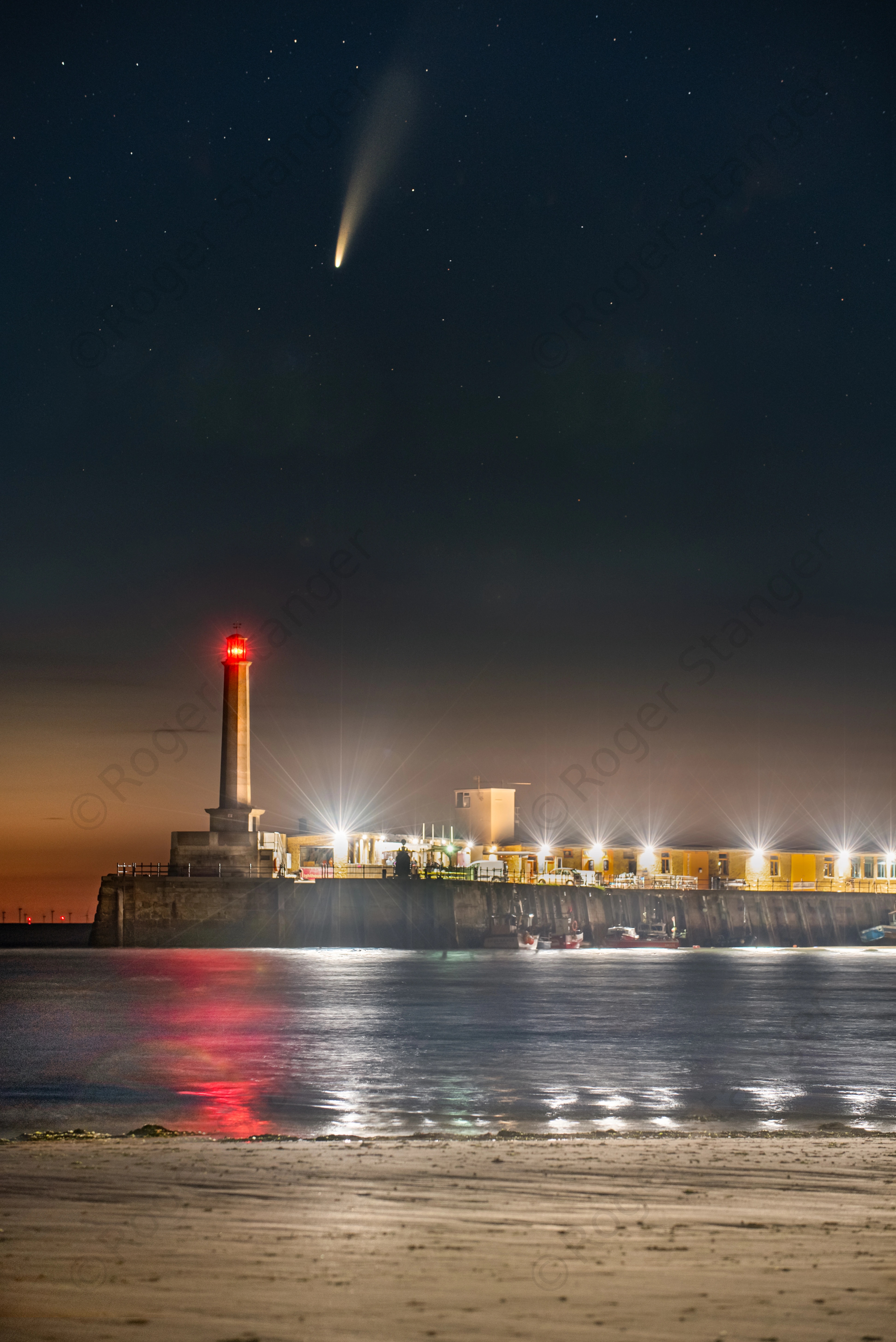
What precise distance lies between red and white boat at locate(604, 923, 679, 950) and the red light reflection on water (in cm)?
4837

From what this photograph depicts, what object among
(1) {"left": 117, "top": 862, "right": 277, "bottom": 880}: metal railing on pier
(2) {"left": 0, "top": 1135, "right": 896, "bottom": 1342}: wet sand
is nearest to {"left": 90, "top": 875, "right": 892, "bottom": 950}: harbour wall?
(1) {"left": 117, "top": 862, "right": 277, "bottom": 880}: metal railing on pier

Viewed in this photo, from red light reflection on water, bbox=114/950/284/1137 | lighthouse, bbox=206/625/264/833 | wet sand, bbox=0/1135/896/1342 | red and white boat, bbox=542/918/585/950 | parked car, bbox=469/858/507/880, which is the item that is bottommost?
red and white boat, bbox=542/918/585/950

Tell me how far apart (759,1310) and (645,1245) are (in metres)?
1.76

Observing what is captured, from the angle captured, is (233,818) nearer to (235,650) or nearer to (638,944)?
(235,650)

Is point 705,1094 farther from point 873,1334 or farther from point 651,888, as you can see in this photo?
point 651,888

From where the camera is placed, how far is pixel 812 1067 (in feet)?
97.2

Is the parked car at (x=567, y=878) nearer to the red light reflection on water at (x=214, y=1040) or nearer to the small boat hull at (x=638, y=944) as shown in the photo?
the small boat hull at (x=638, y=944)

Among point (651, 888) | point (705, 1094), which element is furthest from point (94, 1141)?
point (651, 888)

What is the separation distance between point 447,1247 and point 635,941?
10752 centimetres

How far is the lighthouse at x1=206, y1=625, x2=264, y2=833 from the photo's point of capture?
288 feet

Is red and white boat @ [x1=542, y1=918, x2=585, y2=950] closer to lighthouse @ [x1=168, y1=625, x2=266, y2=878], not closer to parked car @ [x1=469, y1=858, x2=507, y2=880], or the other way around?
parked car @ [x1=469, y1=858, x2=507, y2=880]

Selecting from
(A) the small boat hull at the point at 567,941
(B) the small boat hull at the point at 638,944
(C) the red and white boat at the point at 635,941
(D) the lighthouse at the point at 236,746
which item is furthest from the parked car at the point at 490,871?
(D) the lighthouse at the point at 236,746

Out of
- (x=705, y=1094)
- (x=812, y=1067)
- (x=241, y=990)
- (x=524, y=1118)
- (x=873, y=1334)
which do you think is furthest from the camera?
(x=241, y=990)

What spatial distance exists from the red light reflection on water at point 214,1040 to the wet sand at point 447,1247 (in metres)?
6.07
